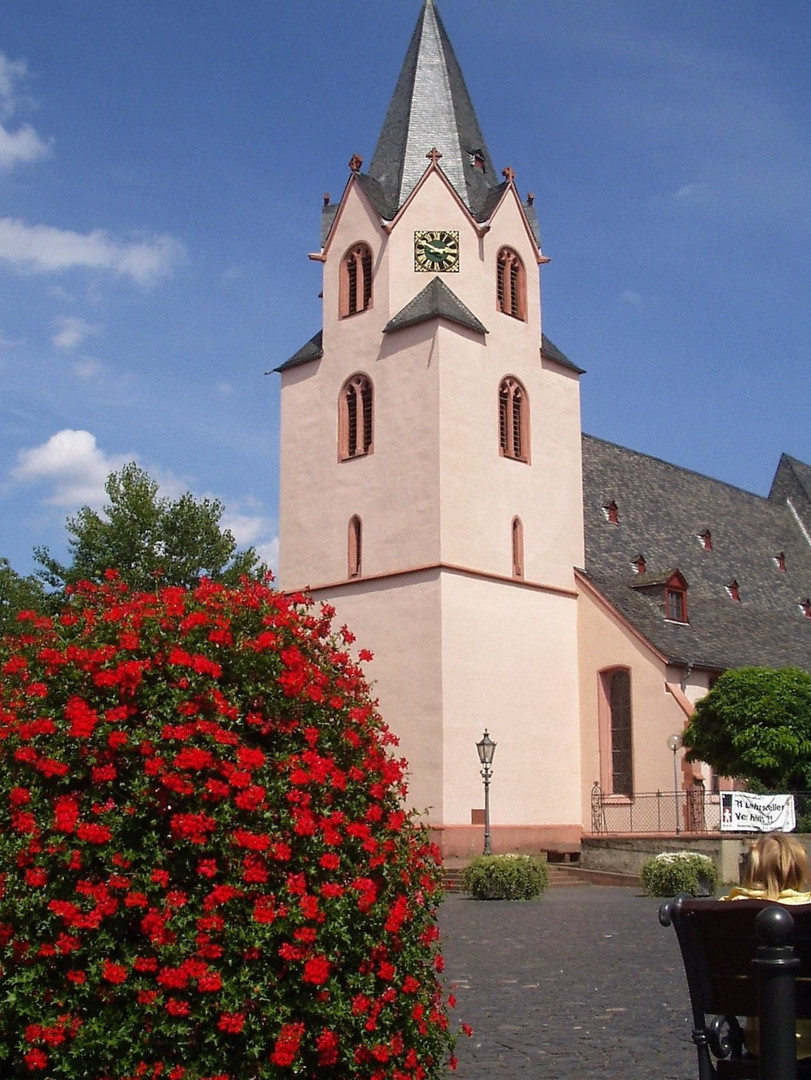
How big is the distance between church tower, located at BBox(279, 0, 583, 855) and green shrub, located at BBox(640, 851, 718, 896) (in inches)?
298

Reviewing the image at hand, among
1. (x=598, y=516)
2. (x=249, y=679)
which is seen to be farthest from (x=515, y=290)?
(x=249, y=679)

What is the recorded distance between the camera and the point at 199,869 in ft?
17.6

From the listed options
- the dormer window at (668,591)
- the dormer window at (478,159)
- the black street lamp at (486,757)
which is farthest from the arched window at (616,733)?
the dormer window at (478,159)

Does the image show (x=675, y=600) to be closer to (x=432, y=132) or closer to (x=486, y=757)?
(x=486, y=757)

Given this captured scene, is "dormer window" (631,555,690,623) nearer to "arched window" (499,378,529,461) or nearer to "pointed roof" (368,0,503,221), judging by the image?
"arched window" (499,378,529,461)

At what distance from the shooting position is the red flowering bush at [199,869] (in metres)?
5.33

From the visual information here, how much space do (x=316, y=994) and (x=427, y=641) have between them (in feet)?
84.0

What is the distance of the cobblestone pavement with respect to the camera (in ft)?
26.8

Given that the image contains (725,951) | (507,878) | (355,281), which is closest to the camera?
(725,951)

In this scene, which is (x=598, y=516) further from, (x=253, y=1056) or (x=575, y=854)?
(x=253, y=1056)

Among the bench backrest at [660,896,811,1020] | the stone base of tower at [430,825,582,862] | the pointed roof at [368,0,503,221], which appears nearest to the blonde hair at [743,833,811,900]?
the bench backrest at [660,896,811,1020]

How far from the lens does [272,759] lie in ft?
19.0

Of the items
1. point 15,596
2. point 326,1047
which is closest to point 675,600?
point 15,596

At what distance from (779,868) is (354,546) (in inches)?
1133
